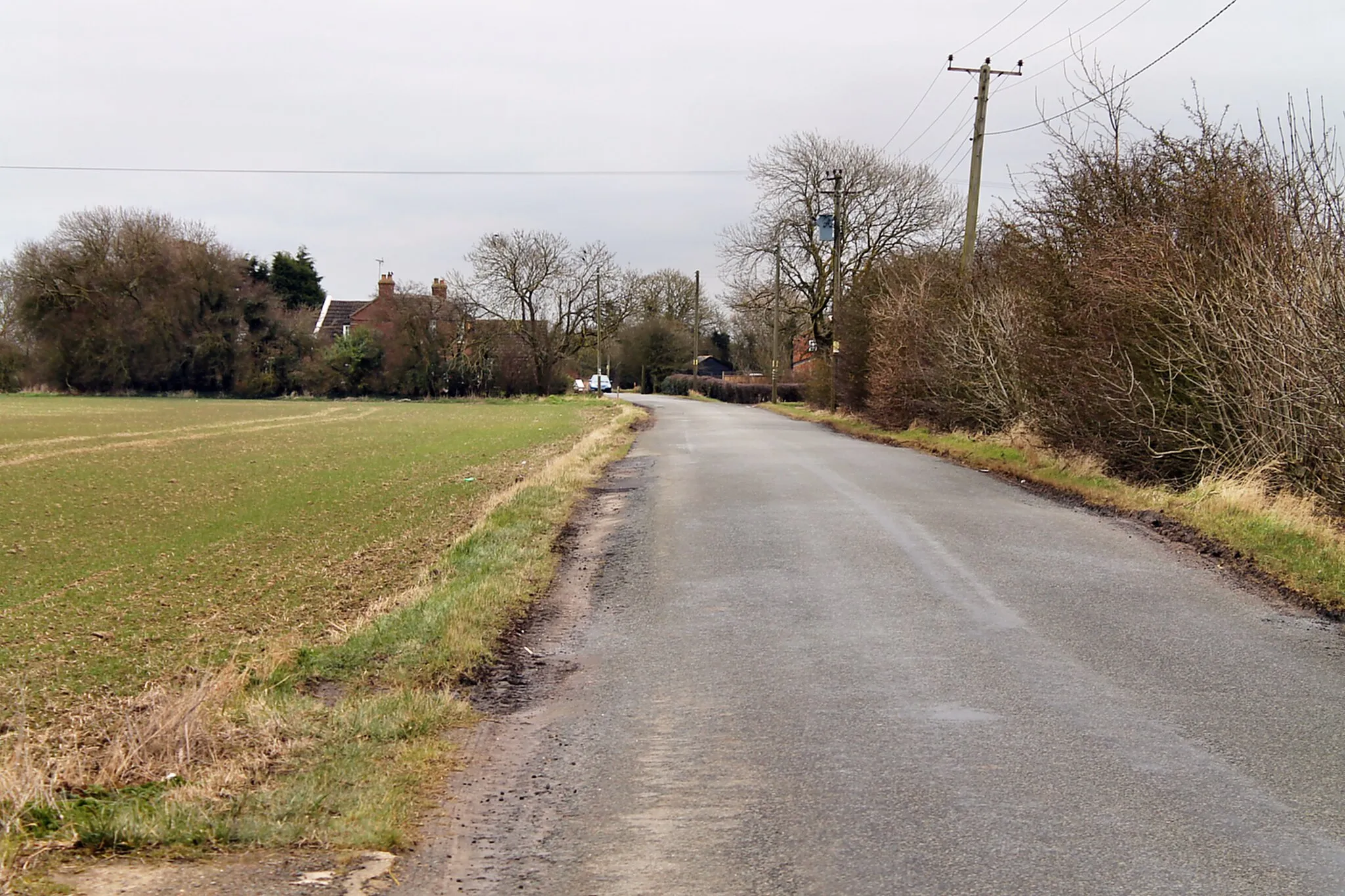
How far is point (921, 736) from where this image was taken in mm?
5164

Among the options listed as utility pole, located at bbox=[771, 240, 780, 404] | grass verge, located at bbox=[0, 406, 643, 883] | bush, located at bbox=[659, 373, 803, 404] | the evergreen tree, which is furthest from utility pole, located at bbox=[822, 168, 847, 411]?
the evergreen tree

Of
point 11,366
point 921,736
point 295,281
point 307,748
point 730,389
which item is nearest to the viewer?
point 307,748

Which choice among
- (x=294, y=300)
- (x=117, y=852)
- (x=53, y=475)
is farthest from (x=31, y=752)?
(x=294, y=300)

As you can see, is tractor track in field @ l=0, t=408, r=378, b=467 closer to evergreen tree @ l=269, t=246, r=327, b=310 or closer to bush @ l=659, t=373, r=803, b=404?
bush @ l=659, t=373, r=803, b=404

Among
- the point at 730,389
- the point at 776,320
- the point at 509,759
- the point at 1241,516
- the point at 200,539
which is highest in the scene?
the point at 776,320

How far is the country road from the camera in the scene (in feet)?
12.6

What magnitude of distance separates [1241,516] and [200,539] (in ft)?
41.2

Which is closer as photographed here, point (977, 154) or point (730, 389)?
point (977, 154)

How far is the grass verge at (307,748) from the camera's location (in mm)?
3973

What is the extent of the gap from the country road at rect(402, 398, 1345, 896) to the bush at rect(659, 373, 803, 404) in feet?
164

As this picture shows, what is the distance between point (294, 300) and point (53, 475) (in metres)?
70.0

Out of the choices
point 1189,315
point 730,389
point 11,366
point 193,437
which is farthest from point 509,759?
point 11,366

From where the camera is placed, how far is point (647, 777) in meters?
4.73

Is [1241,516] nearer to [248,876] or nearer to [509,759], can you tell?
[509,759]
